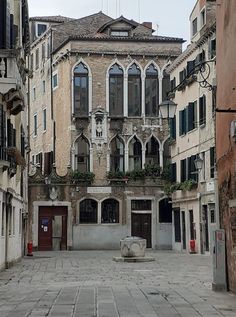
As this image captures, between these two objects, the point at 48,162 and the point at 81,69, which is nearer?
the point at 81,69

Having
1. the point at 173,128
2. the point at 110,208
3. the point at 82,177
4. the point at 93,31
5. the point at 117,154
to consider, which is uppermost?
the point at 93,31

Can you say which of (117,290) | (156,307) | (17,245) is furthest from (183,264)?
(156,307)

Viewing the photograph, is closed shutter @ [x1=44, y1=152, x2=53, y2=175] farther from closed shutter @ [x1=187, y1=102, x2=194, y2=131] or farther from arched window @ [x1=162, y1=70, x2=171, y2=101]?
closed shutter @ [x1=187, y1=102, x2=194, y2=131]

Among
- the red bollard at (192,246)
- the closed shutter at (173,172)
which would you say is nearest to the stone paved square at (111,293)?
the red bollard at (192,246)

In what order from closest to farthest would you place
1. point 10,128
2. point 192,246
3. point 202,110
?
point 10,128 < point 202,110 < point 192,246

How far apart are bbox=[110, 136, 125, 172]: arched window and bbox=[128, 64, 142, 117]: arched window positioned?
77.8 inches

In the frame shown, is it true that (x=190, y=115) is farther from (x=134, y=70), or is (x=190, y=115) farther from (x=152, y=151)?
(x=134, y=70)

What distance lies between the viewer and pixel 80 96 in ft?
150

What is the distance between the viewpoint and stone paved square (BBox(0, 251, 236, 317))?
1292 centimetres

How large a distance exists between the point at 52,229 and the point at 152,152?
804cm

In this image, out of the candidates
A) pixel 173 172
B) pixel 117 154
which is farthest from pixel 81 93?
pixel 173 172

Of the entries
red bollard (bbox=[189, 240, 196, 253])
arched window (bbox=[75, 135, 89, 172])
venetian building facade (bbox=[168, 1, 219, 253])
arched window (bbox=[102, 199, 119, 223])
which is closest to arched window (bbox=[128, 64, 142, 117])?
venetian building facade (bbox=[168, 1, 219, 253])

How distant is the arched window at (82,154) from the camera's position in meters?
45.5

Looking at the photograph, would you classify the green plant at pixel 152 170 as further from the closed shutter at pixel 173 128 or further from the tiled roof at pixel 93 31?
the tiled roof at pixel 93 31
